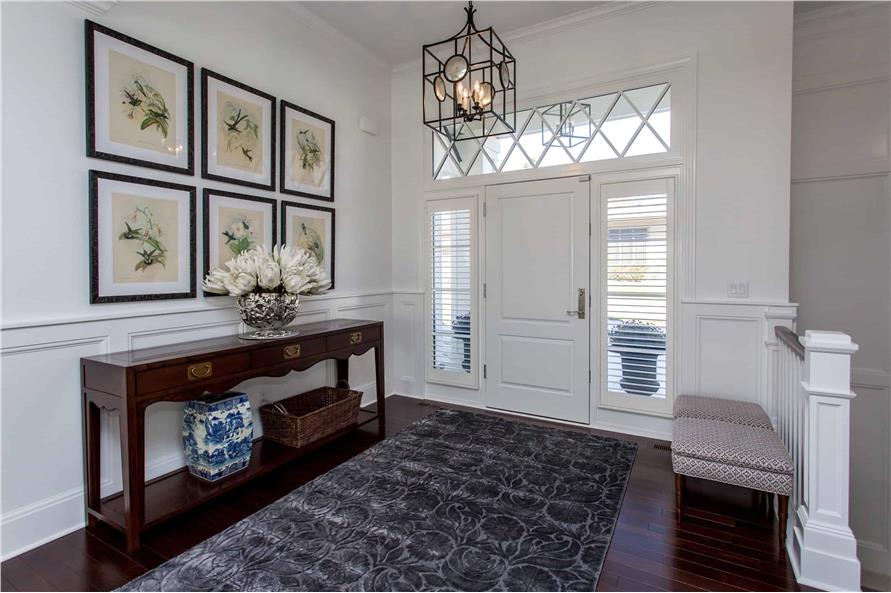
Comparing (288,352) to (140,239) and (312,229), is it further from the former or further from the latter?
(312,229)

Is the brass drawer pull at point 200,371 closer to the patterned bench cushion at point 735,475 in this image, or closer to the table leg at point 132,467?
the table leg at point 132,467

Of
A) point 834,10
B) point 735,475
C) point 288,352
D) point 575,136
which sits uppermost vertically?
point 834,10

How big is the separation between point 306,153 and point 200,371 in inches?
81.7

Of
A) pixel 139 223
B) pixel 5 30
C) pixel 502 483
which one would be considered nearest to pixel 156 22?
pixel 5 30

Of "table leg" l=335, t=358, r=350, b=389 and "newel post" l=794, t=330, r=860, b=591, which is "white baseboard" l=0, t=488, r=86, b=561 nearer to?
"table leg" l=335, t=358, r=350, b=389

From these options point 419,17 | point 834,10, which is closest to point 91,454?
point 419,17

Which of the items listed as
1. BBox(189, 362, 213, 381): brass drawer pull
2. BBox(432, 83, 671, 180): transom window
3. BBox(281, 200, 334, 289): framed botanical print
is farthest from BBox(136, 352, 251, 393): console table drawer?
BBox(432, 83, 671, 180): transom window

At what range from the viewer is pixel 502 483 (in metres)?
2.73

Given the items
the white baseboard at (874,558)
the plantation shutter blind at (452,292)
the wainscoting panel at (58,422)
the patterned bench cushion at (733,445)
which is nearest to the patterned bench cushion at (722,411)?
the patterned bench cushion at (733,445)

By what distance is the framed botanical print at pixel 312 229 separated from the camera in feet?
11.6

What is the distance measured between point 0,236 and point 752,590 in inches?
145

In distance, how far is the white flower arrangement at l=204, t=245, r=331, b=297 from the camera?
277 cm

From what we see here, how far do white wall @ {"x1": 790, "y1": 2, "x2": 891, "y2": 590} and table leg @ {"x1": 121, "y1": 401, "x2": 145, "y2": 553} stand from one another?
15.4 feet

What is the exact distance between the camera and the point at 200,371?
238 centimetres
